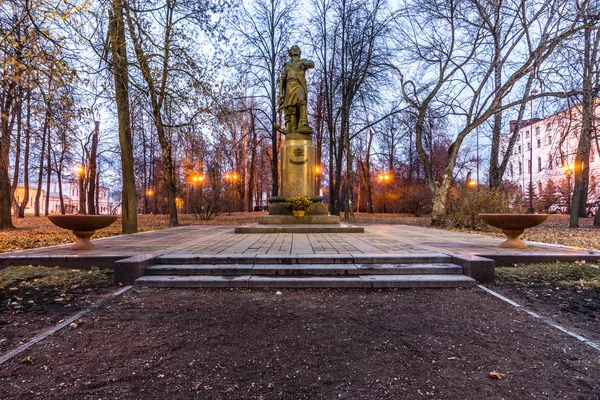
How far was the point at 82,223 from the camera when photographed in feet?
18.9

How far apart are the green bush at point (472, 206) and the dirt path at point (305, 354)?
8.92 m

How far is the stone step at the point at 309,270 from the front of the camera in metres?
4.73

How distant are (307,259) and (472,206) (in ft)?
31.6

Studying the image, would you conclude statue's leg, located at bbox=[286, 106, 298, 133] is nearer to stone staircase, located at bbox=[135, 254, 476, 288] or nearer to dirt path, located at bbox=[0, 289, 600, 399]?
stone staircase, located at bbox=[135, 254, 476, 288]

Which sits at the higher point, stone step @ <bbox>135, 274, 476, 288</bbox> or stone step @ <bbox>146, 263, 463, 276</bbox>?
stone step @ <bbox>146, 263, 463, 276</bbox>

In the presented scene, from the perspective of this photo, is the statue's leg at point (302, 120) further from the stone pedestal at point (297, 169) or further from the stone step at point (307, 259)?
the stone step at point (307, 259)

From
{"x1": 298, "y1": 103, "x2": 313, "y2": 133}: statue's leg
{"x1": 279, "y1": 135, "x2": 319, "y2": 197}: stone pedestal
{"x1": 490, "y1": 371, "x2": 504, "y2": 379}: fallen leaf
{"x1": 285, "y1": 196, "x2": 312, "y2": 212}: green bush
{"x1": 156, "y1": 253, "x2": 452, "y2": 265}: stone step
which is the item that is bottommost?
{"x1": 490, "y1": 371, "x2": 504, "y2": 379}: fallen leaf

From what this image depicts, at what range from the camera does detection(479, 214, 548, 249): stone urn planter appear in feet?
19.2

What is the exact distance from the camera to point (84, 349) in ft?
8.98

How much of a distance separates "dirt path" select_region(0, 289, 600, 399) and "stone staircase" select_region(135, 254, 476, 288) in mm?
582

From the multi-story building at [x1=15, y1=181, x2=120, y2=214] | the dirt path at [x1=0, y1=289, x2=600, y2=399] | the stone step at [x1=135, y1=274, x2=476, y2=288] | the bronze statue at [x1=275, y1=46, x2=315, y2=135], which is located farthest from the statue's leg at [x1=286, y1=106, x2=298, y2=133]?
the multi-story building at [x1=15, y1=181, x2=120, y2=214]

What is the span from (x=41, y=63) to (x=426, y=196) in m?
24.4

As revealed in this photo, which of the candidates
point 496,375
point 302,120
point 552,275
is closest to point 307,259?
point 496,375

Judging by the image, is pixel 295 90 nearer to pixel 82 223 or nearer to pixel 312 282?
pixel 82 223
